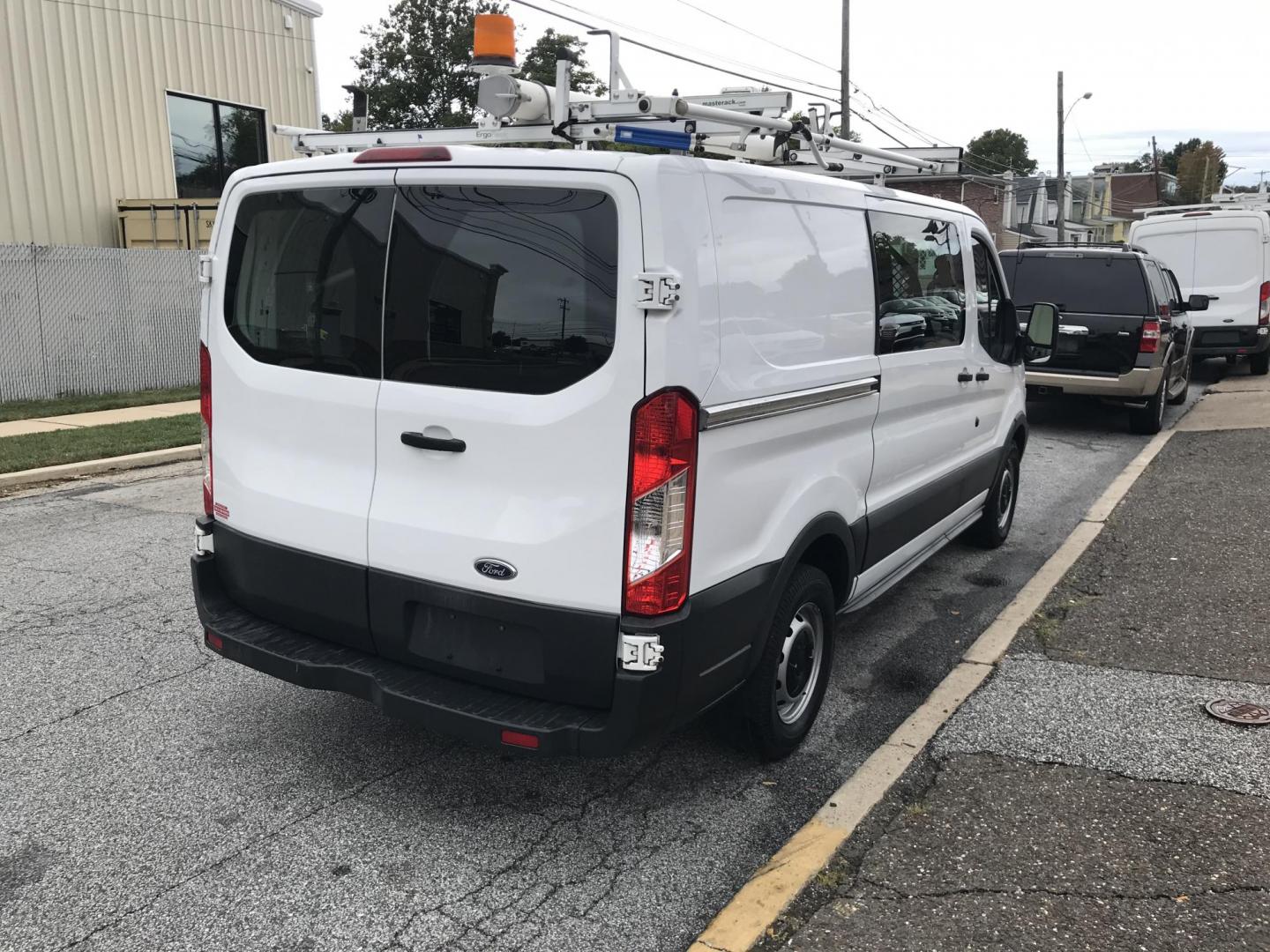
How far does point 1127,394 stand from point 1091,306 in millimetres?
1000

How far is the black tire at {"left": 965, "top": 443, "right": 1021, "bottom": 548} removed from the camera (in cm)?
677

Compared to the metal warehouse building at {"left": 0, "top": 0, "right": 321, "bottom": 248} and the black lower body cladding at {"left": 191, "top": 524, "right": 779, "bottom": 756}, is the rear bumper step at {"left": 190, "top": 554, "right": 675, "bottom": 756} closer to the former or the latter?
the black lower body cladding at {"left": 191, "top": 524, "right": 779, "bottom": 756}

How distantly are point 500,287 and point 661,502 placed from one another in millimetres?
803

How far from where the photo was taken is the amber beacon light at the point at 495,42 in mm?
3982

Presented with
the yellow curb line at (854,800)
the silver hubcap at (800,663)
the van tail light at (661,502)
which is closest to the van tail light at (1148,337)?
the yellow curb line at (854,800)

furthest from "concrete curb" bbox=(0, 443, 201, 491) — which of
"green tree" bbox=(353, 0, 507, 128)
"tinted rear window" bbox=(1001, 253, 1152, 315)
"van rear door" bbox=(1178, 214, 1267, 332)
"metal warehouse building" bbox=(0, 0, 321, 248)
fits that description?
"green tree" bbox=(353, 0, 507, 128)

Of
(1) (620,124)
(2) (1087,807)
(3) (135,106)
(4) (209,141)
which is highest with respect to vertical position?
(3) (135,106)

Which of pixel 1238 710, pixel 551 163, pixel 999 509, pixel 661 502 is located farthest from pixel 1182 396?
pixel 551 163

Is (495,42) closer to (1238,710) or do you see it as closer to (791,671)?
(791,671)

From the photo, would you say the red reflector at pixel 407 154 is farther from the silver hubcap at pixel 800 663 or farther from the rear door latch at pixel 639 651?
the silver hubcap at pixel 800 663

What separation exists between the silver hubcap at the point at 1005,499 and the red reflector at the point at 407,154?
4.82m

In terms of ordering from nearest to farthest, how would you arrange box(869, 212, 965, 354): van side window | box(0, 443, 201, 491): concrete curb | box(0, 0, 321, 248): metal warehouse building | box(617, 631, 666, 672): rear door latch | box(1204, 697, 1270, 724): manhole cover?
box(617, 631, 666, 672): rear door latch → box(1204, 697, 1270, 724): manhole cover → box(869, 212, 965, 354): van side window → box(0, 443, 201, 491): concrete curb → box(0, 0, 321, 248): metal warehouse building

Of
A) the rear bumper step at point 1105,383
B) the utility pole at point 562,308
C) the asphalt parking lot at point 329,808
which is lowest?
the asphalt parking lot at point 329,808

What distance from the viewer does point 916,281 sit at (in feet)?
15.7
